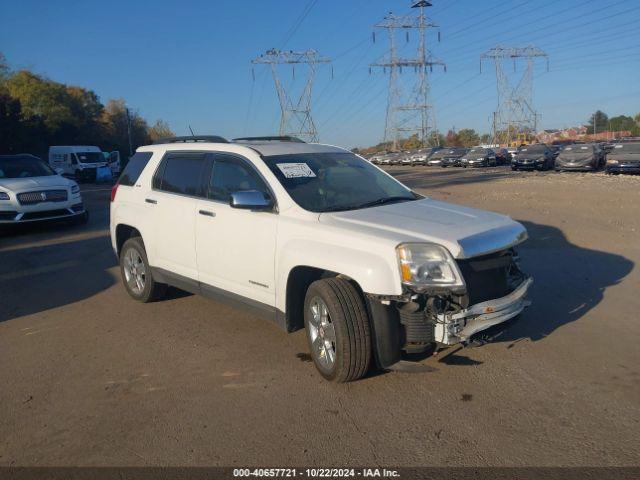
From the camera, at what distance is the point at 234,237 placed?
4859 millimetres

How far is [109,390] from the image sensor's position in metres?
4.19

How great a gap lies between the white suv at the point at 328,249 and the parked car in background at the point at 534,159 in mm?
31390

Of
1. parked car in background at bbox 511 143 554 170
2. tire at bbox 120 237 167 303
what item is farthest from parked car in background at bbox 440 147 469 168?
tire at bbox 120 237 167 303

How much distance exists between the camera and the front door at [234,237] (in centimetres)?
458

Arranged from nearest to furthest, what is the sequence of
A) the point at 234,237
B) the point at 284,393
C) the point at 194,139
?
the point at 284,393 < the point at 234,237 < the point at 194,139

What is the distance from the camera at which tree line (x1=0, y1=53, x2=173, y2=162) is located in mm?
47094

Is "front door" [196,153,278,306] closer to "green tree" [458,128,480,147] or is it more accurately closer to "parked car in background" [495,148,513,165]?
"parked car in background" [495,148,513,165]

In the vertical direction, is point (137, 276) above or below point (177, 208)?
below

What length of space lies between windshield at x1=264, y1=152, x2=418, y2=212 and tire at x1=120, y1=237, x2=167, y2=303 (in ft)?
7.21

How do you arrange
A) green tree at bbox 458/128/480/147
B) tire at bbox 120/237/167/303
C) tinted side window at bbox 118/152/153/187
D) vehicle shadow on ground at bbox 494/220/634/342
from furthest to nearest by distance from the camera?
green tree at bbox 458/128/480/147 → tinted side window at bbox 118/152/153/187 → tire at bbox 120/237/167/303 → vehicle shadow on ground at bbox 494/220/634/342

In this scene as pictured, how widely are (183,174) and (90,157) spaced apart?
116ft

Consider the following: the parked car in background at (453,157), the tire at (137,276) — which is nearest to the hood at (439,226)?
the tire at (137,276)

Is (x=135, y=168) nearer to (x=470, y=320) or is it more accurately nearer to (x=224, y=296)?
(x=224, y=296)

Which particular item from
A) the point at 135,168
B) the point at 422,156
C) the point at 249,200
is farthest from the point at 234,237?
the point at 422,156
